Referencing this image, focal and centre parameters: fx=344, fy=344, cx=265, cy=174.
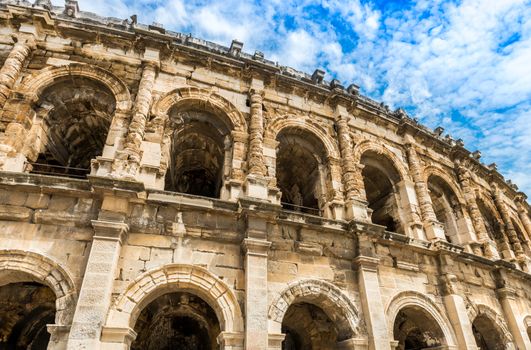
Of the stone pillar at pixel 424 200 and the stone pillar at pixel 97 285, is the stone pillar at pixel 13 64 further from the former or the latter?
the stone pillar at pixel 424 200

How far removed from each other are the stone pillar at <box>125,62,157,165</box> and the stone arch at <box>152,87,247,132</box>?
18.9 inches

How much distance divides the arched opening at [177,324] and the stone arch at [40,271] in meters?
2.65

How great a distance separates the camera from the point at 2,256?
544cm

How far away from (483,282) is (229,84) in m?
8.49

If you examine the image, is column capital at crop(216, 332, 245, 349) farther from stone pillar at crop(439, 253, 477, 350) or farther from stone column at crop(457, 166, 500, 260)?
stone column at crop(457, 166, 500, 260)

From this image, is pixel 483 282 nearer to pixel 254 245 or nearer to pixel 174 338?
pixel 254 245

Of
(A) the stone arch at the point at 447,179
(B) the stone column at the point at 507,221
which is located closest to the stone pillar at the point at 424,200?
(A) the stone arch at the point at 447,179

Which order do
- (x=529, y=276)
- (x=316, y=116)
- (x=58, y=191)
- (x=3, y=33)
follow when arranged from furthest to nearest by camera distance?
(x=529, y=276) → (x=316, y=116) → (x=3, y=33) → (x=58, y=191)

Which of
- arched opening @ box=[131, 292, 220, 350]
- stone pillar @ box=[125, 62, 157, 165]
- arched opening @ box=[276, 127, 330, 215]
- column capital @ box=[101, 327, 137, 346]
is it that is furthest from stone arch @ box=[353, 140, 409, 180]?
column capital @ box=[101, 327, 137, 346]

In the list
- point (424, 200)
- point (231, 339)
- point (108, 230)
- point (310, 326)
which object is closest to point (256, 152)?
point (108, 230)

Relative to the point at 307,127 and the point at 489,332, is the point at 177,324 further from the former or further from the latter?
the point at 489,332

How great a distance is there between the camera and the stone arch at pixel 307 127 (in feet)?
29.1

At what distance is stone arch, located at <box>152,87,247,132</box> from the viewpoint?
8.24 meters

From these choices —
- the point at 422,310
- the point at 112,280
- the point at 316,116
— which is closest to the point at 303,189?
the point at 316,116
